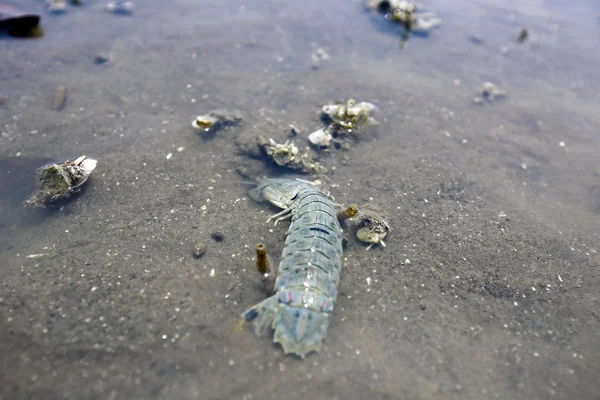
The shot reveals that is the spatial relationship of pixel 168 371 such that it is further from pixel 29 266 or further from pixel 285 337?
pixel 29 266

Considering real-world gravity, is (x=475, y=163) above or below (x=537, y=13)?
below

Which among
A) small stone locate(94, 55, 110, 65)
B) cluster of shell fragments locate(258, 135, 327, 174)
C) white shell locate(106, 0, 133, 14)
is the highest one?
white shell locate(106, 0, 133, 14)

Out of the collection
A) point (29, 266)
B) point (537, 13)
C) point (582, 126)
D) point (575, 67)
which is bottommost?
point (29, 266)

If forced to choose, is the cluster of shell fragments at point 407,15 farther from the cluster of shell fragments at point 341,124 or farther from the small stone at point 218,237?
the small stone at point 218,237

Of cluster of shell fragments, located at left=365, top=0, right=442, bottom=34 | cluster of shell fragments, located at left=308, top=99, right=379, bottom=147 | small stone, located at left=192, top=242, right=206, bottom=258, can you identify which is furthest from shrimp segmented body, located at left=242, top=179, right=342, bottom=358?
cluster of shell fragments, located at left=365, top=0, right=442, bottom=34

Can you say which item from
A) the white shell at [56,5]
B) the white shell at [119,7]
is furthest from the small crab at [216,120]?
the white shell at [56,5]

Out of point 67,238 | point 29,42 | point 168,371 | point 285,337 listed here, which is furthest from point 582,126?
Result: point 29,42

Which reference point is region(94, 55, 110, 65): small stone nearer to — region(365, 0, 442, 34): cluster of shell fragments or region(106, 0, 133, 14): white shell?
region(106, 0, 133, 14): white shell
